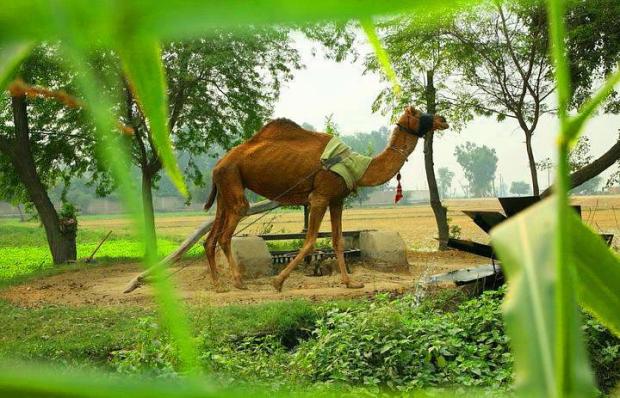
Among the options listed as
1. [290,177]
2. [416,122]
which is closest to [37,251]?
[290,177]

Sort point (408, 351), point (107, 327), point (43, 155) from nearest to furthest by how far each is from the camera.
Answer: point (408, 351) → point (107, 327) → point (43, 155)

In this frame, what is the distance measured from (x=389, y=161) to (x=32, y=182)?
4.00 meters

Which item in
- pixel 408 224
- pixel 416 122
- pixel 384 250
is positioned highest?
pixel 416 122

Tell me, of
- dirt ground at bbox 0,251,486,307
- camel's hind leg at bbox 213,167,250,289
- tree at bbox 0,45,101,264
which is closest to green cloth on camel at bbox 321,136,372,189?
camel's hind leg at bbox 213,167,250,289

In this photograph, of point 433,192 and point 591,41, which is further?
point 433,192

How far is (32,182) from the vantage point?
6.53m

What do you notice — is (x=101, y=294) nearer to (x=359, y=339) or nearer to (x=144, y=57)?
(x=359, y=339)

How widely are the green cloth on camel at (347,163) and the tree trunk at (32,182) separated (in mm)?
3610

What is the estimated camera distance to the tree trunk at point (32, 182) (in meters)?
6.52

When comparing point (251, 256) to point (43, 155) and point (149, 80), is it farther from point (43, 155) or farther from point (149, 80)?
point (149, 80)

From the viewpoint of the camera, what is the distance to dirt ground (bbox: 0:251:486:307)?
4023 mm

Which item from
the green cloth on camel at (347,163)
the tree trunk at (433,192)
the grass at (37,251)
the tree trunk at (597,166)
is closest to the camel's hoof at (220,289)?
the grass at (37,251)

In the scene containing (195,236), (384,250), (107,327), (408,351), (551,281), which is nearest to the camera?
(551,281)

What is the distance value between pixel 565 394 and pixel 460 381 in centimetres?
200
